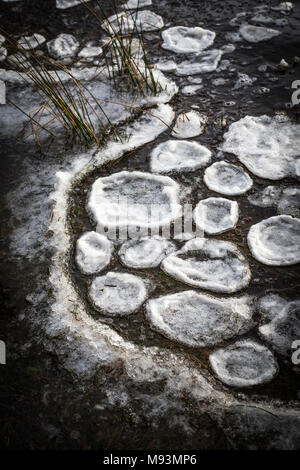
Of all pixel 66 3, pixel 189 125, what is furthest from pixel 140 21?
pixel 189 125

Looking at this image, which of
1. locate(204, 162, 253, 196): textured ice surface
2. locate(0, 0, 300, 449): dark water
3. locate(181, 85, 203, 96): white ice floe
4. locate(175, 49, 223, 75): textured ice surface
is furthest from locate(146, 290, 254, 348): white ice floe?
locate(175, 49, 223, 75): textured ice surface

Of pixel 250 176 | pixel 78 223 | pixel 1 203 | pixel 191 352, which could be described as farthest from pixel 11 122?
pixel 191 352

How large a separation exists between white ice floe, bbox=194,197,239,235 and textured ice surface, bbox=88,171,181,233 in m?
0.13

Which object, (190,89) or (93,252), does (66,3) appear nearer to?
(190,89)

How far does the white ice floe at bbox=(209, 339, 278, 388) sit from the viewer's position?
4.21 ft

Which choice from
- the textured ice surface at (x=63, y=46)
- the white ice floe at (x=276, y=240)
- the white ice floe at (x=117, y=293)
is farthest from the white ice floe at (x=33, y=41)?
the white ice floe at (x=276, y=240)

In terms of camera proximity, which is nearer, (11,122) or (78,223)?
(78,223)

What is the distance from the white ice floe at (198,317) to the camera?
55.2 inches

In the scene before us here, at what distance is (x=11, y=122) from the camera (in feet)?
7.71

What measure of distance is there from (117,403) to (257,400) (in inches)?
20.4

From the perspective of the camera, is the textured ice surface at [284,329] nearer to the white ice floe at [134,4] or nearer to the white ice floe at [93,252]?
the white ice floe at [93,252]

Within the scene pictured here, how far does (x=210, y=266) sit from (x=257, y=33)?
2.29 meters

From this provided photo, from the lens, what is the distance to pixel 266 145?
2102 millimetres

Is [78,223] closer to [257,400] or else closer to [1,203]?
[1,203]
